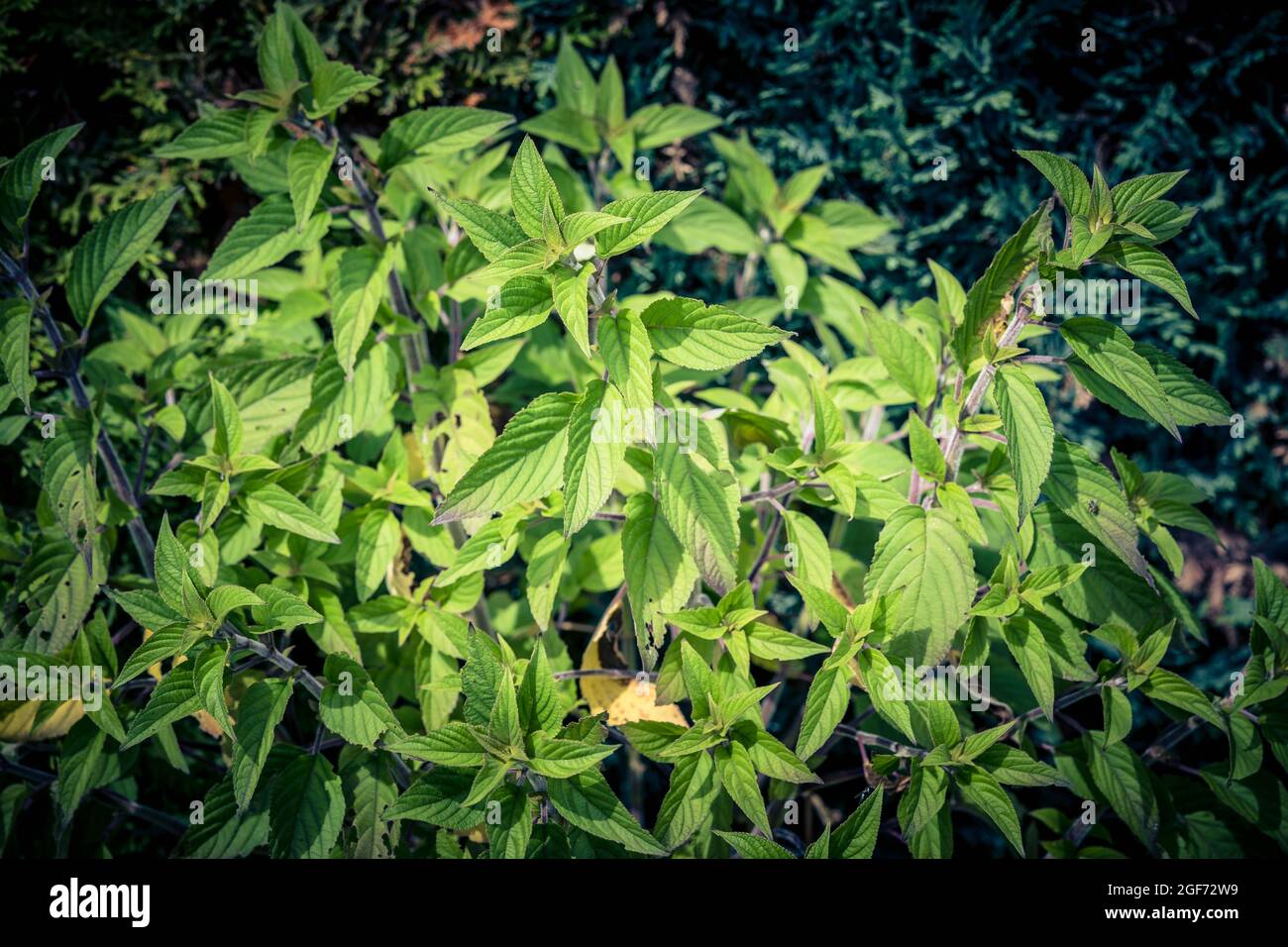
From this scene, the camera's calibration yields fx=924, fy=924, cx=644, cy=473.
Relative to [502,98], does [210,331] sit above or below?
below

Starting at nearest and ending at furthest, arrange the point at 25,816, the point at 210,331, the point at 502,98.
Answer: the point at 25,816 → the point at 210,331 → the point at 502,98

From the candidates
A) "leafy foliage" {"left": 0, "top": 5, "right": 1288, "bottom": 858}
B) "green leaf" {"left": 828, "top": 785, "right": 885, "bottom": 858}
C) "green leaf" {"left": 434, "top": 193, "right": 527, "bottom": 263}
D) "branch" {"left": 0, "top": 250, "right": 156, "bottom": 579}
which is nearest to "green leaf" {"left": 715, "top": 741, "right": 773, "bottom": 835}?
"leafy foliage" {"left": 0, "top": 5, "right": 1288, "bottom": 858}

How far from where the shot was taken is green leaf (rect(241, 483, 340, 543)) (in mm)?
1803

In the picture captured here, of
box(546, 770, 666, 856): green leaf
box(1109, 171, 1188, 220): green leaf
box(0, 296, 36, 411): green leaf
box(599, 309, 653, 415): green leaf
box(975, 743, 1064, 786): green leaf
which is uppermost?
box(1109, 171, 1188, 220): green leaf

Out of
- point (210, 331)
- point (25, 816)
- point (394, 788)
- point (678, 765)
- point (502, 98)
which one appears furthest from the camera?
point (502, 98)

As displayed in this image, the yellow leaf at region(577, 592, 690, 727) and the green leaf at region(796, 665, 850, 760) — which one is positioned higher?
the green leaf at region(796, 665, 850, 760)

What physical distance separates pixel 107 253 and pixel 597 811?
155 cm

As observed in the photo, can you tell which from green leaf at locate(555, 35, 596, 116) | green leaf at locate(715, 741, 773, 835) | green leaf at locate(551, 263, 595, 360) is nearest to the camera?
green leaf at locate(551, 263, 595, 360)

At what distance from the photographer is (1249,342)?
305cm

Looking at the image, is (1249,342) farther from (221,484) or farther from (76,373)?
(76,373)

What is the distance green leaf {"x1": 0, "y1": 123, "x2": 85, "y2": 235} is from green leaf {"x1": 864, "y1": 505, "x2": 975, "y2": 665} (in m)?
1.77

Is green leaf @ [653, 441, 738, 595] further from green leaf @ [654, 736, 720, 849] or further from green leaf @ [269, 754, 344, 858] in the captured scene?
green leaf @ [269, 754, 344, 858]
